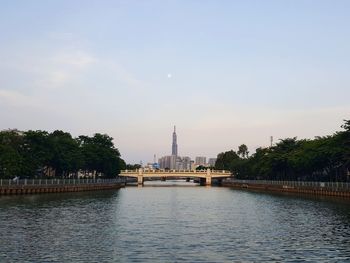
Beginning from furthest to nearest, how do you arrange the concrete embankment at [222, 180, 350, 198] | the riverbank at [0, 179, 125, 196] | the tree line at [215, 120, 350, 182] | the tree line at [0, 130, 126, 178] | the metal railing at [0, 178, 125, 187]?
1. the tree line at [215, 120, 350, 182]
2. the concrete embankment at [222, 180, 350, 198]
3. the tree line at [0, 130, 126, 178]
4. the riverbank at [0, 179, 125, 196]
5. the metal railing at [0, 178, 125, 187]

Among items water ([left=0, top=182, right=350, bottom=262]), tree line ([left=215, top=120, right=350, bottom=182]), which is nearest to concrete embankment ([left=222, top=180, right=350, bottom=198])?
tree line ([left=215, top=120, right=350, bottom=182])

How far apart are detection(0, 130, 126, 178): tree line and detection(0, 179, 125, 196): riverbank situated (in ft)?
12.5

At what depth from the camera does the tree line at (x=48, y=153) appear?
112 metres

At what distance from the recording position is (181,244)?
3969 centimetres

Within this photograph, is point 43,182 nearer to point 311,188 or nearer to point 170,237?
point 311,188

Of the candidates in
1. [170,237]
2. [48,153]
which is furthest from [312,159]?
[170,237]

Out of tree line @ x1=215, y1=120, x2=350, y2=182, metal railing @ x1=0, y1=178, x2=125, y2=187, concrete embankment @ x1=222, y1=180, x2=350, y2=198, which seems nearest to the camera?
metal railing @ x1=0, y1=178, x2=125, y2=187

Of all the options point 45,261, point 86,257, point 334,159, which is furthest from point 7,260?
point 334,159

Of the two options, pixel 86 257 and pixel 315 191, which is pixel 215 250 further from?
pixel 315 191

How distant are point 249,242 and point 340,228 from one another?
48.6ft

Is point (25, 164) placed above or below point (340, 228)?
above

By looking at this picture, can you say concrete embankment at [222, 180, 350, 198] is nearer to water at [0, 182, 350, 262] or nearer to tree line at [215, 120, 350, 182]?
tree line at [215, 120, 350, 182]

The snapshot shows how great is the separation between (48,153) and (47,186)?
29.8 ft

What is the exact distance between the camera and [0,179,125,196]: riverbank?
105 m
